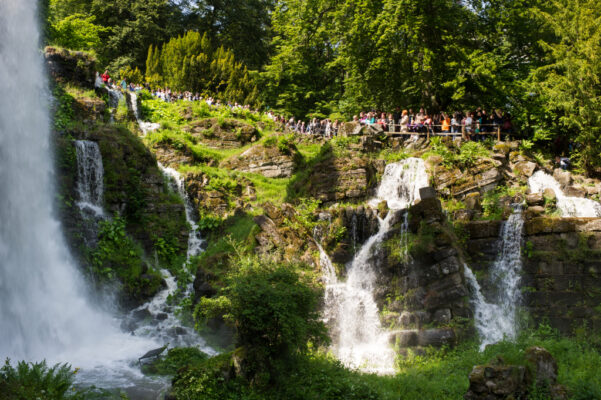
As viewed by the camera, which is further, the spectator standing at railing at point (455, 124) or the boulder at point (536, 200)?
the spectator standing at railing at point (455, 124)

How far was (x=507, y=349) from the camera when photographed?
485 inches

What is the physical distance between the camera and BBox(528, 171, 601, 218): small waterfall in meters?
18.8

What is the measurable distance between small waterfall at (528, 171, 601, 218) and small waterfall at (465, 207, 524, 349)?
2.47 meters

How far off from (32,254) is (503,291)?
1671cm

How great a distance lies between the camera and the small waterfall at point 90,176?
65.9ft

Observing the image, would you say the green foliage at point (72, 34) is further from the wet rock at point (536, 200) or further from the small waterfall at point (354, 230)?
the wet rock at point (536, 200)

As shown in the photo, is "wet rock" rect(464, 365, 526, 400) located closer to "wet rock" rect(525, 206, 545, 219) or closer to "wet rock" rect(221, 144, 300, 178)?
"wet rock" rect(525, 206, 545, 219)

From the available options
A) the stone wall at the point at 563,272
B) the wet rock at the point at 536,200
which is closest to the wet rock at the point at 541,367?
the stone wall at the point at 563,272

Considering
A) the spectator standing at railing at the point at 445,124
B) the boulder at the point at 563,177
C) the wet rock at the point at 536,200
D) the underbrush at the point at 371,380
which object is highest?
the spectator standing at railing at the point at 445,124

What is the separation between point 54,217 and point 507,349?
16336mm

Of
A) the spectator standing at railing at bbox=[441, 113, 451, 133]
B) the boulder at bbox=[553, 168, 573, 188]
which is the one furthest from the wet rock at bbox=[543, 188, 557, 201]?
the spectator standing at railing at bbox=[441, 113, 451, 133]

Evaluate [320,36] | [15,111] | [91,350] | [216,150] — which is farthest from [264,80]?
[91,350]

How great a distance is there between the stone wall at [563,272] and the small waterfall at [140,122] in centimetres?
2029

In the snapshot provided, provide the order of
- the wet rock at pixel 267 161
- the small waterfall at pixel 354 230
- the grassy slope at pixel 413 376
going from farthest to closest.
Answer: the wet rock at pixel 267 161 < the small waterfall at pixel 354 230 < the grassy slope at pixel 413 376
